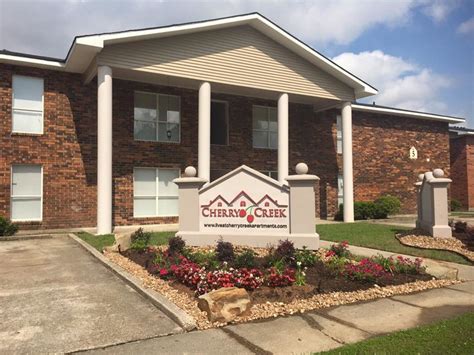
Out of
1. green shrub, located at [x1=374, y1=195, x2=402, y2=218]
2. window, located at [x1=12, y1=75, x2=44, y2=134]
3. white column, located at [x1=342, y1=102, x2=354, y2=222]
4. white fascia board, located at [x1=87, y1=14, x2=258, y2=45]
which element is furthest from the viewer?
green shrub, located at [x1=374, y1=195, x2=402, y2=218]

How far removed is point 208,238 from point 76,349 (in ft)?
19.4

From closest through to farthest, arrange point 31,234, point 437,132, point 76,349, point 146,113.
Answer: point 76,349 → point 31,234 → point 146,113 → point 437,132

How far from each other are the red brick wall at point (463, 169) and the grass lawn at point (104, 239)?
2396 centimetres

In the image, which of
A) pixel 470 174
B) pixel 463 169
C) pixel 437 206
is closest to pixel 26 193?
pixel 437 206

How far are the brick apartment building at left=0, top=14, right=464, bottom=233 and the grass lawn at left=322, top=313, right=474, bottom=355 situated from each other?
11.3 m

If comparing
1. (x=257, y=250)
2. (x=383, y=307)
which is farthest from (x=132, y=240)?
(x=383, y=307)

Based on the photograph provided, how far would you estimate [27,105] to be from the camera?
1521 centimetres

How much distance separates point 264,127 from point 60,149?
379 inches

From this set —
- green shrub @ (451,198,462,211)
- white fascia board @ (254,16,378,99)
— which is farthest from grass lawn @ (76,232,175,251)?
green shrub @ (451,198,462,211)

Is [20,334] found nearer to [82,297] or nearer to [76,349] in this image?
[76,349]

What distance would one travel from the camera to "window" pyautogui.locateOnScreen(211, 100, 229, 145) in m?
19.7

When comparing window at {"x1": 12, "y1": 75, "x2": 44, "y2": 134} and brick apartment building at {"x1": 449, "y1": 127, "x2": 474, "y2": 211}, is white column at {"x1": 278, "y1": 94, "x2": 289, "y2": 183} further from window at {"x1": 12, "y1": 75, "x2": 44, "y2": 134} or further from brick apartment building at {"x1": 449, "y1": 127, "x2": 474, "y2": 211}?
brick apartment building at {"x1": 449, "y1": 127, "x2": 474, "y2": 211}

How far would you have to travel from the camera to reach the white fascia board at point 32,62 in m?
14.5

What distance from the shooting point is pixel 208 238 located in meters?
9.98
